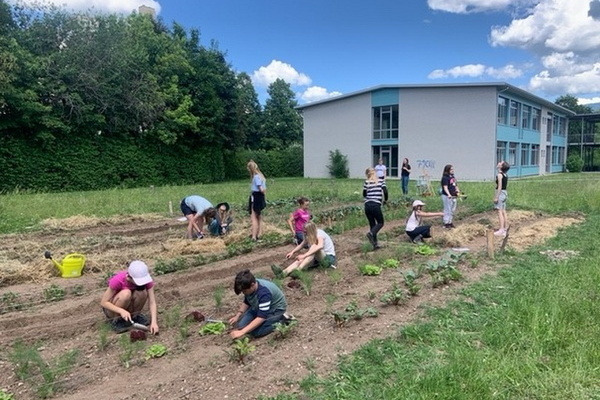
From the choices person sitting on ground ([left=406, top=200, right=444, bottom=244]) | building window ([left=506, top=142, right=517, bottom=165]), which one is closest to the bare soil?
person sitting on ground ([left=406, top=200, right=444, bottom=244])

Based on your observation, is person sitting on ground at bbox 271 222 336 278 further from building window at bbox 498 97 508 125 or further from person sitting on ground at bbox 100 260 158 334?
building window at bbox 498 97 508 125

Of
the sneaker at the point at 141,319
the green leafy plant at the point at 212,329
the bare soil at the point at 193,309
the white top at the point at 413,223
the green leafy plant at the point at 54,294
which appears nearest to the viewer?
the bare soil at the point at 193,309

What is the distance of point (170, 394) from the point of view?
10.9ft

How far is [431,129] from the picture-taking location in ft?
104

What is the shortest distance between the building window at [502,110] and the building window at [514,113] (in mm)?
1398

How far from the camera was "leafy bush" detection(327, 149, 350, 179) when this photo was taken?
36.1m

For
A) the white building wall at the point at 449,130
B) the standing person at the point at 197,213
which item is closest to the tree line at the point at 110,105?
the white building wall at the point at 449,130

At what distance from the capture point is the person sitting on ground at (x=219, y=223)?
9477mm

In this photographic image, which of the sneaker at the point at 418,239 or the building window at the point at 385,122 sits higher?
the building window at the point at 385,122

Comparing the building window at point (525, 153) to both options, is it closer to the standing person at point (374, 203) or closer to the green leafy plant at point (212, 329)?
the standing person at point (374, 203)

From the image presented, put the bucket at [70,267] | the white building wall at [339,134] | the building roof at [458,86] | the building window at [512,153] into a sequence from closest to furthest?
1. the bucket at [70,267]
2. the building roof at [458,86]
3. the building window at [512,153]
4. the white building wall at [339,134]

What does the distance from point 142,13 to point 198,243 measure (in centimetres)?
3275

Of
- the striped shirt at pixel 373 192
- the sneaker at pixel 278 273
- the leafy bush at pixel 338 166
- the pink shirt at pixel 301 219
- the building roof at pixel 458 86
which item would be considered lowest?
the sneaker at pixel 278 273

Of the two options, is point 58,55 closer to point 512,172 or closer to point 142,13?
point 142,13
